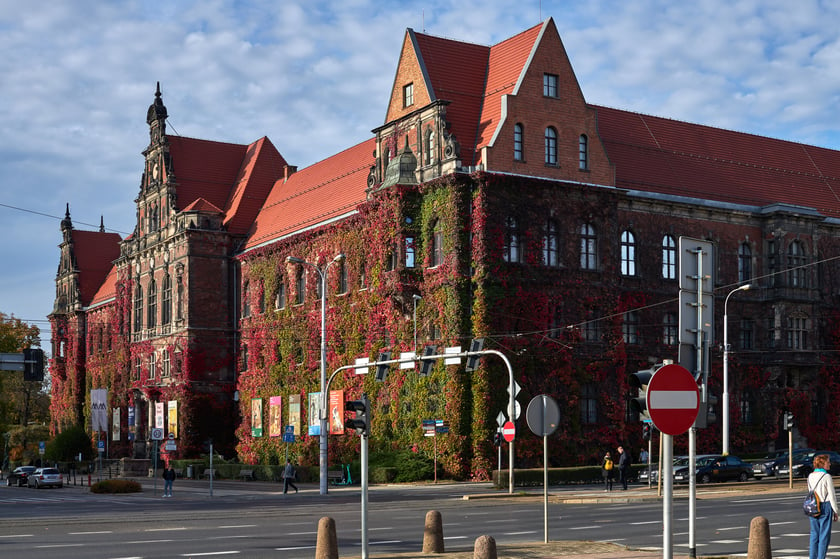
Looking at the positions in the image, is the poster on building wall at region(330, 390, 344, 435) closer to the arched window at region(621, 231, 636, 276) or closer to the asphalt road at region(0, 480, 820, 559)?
the asphalt road at region(0, 480, 820, 559)

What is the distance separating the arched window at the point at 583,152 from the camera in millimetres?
59406

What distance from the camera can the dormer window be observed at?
61.1m

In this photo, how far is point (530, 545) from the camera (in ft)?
67.5

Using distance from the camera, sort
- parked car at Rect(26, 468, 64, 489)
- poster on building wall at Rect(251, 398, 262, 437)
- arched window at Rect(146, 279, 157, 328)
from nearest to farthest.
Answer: parked car at Rect(26, 468, 64, 489), poster on building wall at Rect(251, 398, 262, 437), arched window at Rect(146, 279, 157, 328)

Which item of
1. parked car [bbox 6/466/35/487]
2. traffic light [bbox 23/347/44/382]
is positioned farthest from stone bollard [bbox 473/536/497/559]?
parked car [bbox 6/466/35/487]

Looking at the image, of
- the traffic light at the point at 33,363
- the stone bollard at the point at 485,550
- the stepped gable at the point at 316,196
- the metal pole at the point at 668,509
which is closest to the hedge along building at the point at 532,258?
the stepped gable at the point at 316,196

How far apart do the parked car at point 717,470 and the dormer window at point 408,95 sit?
23091 millimetres

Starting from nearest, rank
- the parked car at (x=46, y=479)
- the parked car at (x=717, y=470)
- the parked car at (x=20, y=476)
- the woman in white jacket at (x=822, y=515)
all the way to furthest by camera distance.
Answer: the woman in white jacket at (x=822, y=515) < the parked car at (x=717, y=470) < the parked car at (x=46, y=479) < the parked car at (x=20, y=476)

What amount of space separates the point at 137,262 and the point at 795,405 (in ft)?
158

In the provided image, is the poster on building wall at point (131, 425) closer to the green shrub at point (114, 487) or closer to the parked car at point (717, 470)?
the green shrub at point (114, 487)

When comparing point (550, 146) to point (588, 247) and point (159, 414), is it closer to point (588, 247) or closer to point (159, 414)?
point (588, 247)

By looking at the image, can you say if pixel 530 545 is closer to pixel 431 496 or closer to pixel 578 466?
pixel 431 496

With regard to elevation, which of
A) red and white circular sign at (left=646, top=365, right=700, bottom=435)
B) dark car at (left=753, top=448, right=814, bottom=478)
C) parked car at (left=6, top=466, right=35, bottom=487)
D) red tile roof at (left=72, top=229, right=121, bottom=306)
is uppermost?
red tile roof at (left=72, top=229, right=121, bottom=306)

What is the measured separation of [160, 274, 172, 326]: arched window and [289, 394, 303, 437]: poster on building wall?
51.0 feet
